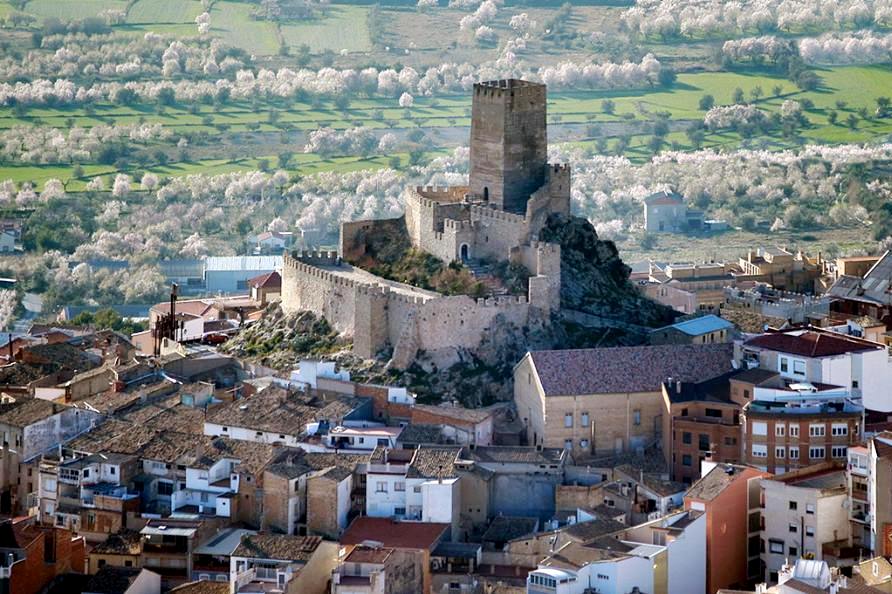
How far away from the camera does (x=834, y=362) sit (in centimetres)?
5578

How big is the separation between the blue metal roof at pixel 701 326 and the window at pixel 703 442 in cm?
641

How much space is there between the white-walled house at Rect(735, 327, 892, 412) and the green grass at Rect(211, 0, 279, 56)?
8569cm

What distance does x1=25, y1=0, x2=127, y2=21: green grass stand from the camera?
5595 inches

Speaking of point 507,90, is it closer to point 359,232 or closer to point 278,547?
point 359,232

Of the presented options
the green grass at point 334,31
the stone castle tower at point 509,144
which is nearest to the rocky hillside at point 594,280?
the stone castle tower at point 509,144

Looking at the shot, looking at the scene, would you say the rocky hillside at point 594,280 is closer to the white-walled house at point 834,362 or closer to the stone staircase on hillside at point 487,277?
the stone staircase on hillside at point 487,277

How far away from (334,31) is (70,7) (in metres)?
14.4

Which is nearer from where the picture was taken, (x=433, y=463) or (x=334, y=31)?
(x=433, y=463)

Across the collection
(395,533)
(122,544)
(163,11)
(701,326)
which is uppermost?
(163,11)

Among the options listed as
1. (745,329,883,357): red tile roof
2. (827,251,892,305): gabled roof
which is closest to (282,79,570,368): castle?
(745,329,883,357): red tile roof

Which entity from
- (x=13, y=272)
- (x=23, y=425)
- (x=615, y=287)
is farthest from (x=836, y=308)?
(x=13, y=272)

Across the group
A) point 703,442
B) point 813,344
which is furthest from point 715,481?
point 813,344

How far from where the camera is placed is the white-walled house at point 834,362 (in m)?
55.7

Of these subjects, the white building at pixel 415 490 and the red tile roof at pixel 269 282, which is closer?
the white building at pixel 415 490
